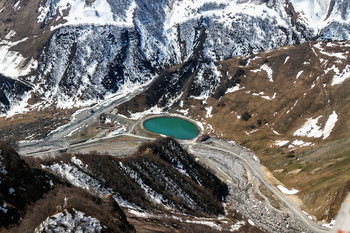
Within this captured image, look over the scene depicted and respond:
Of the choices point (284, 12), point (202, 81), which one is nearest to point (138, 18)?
point (202, 81)

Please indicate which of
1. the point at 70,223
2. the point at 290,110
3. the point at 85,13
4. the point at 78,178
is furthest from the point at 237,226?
the point at 85,13

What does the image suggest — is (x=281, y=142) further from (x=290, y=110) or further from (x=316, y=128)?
(x=290, y=110)

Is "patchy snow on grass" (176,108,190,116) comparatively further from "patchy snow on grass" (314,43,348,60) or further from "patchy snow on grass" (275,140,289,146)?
"patchy snow on grass" (314,43,348,60)

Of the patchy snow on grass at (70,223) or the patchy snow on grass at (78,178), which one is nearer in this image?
the patchy snow on grass at (70,223)

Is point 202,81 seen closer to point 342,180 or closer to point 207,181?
point 207,181

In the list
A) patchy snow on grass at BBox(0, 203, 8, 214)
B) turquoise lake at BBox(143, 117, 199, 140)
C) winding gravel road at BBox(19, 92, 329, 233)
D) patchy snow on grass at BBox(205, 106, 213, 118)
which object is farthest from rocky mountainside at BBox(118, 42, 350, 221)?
patchy snow on grass at BBox(0, 203, 8, 214)

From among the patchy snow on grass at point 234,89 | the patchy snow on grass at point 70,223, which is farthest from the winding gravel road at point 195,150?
the patchy snow on grass at point 70,223

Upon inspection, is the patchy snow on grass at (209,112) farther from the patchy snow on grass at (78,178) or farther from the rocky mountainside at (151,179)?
the patchy snow on grass at (78,178)
